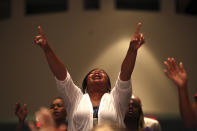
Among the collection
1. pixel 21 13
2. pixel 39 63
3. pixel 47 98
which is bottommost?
pixel 47 98

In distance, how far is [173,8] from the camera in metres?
5.46

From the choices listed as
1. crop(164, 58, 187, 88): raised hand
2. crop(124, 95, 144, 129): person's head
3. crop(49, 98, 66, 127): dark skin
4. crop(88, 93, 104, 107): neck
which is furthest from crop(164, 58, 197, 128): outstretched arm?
crop(49, 98, 66, 127): dark skin

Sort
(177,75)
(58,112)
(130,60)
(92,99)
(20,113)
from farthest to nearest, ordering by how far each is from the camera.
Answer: (58,112) < (20,113) < (92,99) < (130,60) < (177,75)

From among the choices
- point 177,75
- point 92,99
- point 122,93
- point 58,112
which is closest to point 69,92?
point 92,99

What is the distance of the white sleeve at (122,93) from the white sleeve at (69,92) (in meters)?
0.26

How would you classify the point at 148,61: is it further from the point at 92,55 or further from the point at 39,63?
the point at 39,63

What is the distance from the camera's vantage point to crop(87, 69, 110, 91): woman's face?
2.40m

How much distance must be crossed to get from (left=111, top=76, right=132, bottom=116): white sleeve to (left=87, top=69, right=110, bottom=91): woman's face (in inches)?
5.6

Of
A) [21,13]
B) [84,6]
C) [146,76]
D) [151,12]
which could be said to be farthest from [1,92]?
[151,12]

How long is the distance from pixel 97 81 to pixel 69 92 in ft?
0.74

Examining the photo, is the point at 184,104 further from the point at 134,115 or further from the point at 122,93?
the point at 134,115

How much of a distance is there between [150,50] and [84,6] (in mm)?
1254

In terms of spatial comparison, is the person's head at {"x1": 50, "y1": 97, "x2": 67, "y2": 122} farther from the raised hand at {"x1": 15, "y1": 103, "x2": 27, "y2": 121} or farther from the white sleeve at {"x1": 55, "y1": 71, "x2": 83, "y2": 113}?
the white sleeve at {"x1": 55, "y1": 71, "x2": 83, "y2": 113}

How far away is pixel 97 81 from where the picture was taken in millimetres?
2404
